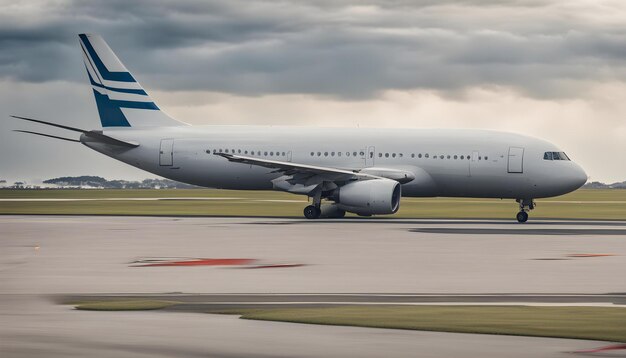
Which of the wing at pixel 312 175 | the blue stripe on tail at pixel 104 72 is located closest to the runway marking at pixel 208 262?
the wing at pixel 312 175

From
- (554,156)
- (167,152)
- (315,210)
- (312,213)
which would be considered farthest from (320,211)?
(554,156)

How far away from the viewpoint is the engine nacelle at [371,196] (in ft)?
135

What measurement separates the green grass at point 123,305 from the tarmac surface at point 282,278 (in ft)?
1.52

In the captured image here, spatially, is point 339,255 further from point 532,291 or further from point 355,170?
point 355,170

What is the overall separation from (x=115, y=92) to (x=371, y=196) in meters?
16.9

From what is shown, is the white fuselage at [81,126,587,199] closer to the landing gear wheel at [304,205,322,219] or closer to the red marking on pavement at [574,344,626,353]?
the landing gear wheel at [304,205,322,219]

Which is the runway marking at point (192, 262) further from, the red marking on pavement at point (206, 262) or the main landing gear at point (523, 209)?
the main landing gear at point (523, 209)

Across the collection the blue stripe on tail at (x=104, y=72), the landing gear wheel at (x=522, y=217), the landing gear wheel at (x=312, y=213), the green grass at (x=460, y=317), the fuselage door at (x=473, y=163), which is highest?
the blue stripe on tail at (x=104, y=72)

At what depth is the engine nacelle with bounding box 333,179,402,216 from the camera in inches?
1618

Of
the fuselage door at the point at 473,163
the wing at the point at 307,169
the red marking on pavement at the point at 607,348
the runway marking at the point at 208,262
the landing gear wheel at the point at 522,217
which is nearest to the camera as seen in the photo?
the red marking on pavement at the point at 607,348

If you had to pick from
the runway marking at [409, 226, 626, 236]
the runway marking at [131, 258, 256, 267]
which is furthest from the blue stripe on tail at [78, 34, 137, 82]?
the runway marking at [131, 258, 256, 267]

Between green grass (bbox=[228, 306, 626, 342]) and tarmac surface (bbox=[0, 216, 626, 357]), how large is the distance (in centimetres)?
41

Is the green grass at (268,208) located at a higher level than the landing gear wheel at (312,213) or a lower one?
lower

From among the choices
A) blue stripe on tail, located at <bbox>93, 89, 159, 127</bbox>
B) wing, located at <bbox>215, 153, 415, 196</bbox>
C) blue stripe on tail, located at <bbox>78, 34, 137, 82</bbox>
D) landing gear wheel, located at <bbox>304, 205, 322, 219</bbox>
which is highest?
blue stripe on tail, located at <bbox>78, 34, 137, 82</bbox>
